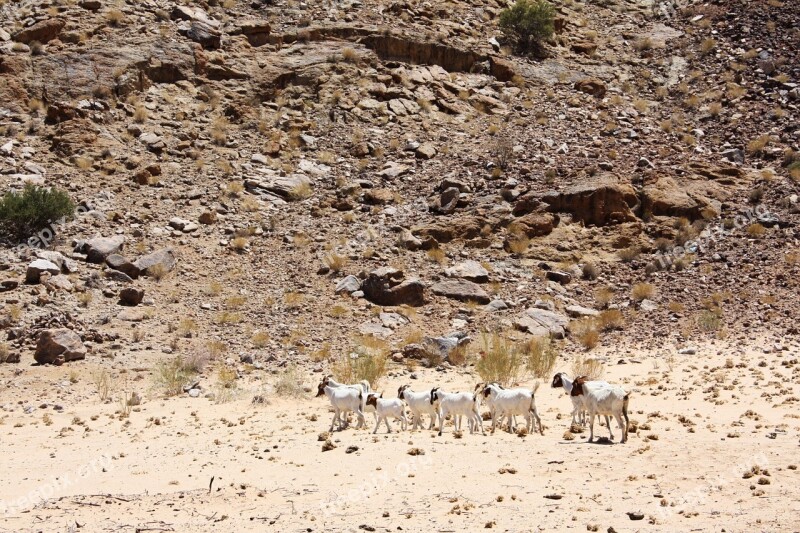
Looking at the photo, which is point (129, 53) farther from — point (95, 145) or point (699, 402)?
point (699, 402)

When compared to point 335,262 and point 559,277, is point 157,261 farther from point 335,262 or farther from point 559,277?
point 559,277

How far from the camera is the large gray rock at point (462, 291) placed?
65.9 feet

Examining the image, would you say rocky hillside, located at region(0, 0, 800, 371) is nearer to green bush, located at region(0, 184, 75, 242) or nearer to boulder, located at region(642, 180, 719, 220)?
boulder, located at region(642, 180, 719, 220)

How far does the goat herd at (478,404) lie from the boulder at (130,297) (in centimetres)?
765

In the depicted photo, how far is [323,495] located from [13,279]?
12397 millimetres

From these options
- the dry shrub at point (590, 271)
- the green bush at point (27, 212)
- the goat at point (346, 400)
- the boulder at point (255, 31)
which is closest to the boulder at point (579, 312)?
the dry shrub at point (590, 271)

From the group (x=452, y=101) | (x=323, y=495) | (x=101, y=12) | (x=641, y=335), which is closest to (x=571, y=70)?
(x=452, y=101)

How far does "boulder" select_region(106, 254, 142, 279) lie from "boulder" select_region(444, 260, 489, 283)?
313 inches

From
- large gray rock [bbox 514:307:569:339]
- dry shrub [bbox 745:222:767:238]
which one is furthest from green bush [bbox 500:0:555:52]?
large gray rock [bbox 514:307:569:339]

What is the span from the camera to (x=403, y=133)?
2675 cm

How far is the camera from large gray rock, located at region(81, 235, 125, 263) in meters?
19.5

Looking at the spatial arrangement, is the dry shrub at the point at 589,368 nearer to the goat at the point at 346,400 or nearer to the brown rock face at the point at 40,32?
the goat at the point at 346,400

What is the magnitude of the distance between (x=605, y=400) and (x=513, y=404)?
4.59ft

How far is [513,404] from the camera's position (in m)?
11.4
